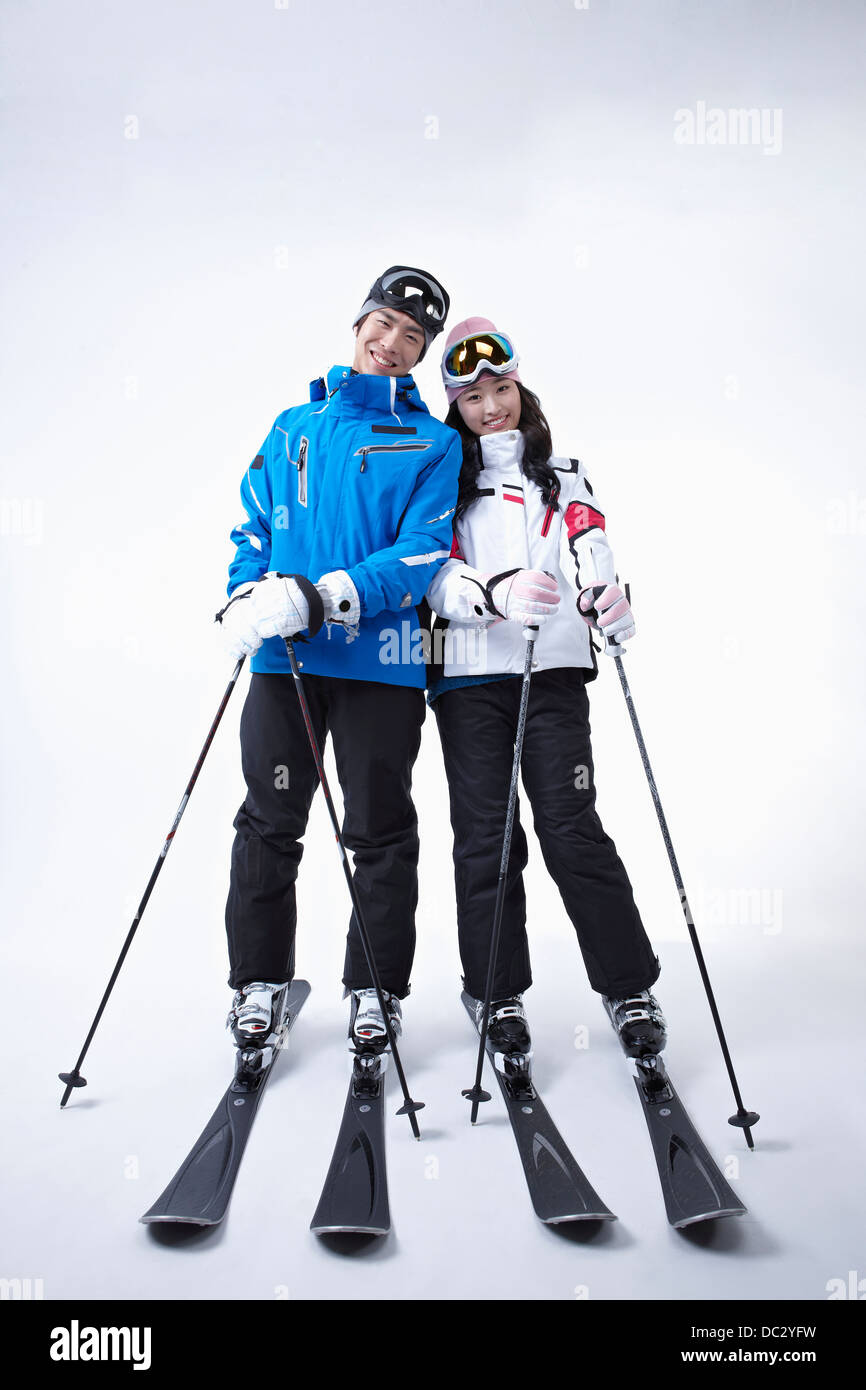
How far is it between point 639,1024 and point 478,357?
1830 millimetres

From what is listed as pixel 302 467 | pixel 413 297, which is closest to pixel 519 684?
pixel 302 467

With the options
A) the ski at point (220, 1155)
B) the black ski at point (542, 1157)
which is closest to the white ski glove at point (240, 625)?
the ski at point (220, 1155)

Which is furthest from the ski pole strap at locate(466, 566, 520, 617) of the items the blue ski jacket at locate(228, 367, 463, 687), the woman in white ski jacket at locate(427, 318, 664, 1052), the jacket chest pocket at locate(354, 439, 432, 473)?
the jacket chest pocket at locate(354, 439, 432, 473)

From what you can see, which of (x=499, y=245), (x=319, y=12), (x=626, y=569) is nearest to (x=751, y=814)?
(x=626, y=569)

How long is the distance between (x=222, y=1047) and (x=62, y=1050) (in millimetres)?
426

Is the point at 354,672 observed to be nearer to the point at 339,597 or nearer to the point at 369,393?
the point at 339,597

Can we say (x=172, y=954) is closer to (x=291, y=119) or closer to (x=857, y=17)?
(x=291, y=119)

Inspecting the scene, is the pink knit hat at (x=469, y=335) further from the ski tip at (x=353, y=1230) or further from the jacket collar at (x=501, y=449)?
the ski tip at (x=353, y=1230)

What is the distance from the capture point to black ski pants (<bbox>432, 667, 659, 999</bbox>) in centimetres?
224

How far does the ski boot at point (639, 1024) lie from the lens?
215 cm

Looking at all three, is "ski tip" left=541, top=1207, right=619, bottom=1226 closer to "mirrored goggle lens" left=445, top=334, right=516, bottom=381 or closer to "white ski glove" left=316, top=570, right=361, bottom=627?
"white ski glove" left=316, top=570, right=361, bottom=627

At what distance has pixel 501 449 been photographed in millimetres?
2455

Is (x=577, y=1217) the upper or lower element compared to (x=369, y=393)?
lower

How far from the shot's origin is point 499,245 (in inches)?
155
